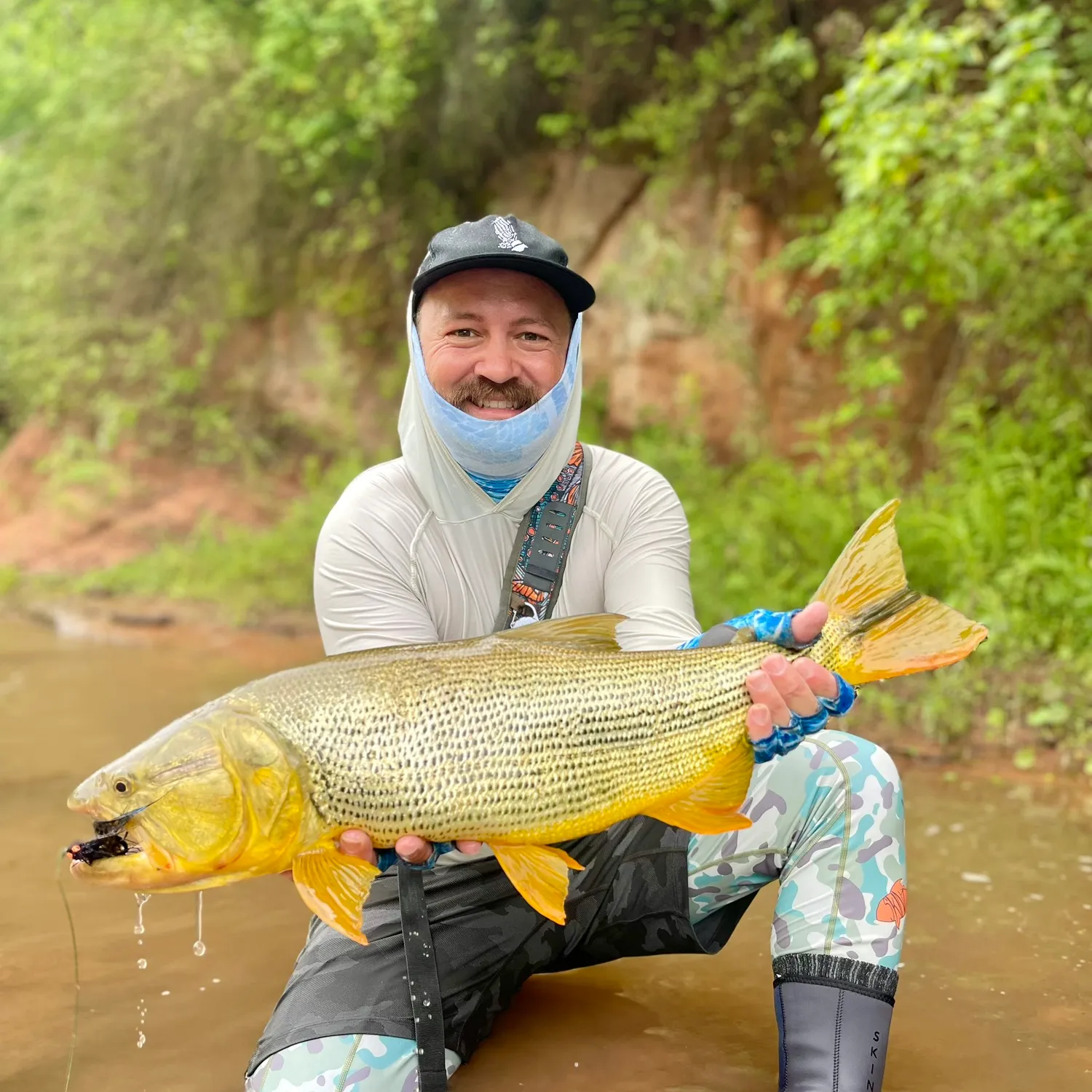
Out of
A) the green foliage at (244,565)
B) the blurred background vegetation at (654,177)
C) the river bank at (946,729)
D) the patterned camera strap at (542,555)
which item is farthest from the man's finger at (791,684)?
the green foliage at (244,565)

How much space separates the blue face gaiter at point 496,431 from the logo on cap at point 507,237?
1.10 ft

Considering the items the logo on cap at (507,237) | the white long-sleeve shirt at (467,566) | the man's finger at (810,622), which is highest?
the logo on cap at (507,237)

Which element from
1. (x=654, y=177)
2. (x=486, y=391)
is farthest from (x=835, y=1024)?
(x=654, y=177)

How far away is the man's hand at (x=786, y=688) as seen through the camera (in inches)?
99.8

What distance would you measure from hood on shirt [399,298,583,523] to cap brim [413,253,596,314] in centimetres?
9

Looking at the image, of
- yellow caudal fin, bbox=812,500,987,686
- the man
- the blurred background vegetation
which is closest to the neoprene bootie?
the man

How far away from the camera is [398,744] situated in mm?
2387

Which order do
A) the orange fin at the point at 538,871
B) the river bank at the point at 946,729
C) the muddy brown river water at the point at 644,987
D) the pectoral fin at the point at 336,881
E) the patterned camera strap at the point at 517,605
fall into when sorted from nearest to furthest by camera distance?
1. the pectoral fin at the point at 336,881
2. the orange fin at the point at 538,871
3. the patterned camera strap at the point at 517,605
4. the muddy brown river water at the point at 644,987
5. the river bank at the point at 946,729

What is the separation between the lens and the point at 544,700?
248 cm

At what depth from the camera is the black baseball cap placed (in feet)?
9.98

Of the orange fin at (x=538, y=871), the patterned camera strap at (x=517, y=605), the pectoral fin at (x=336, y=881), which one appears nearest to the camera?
the pectoral fin at (x=336, y=881)

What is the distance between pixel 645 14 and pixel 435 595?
8.62m

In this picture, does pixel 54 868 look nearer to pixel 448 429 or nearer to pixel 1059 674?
pixel 448 429

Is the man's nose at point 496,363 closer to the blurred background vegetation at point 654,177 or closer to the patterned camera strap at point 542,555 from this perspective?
the patterned camera strap at point 542,555
